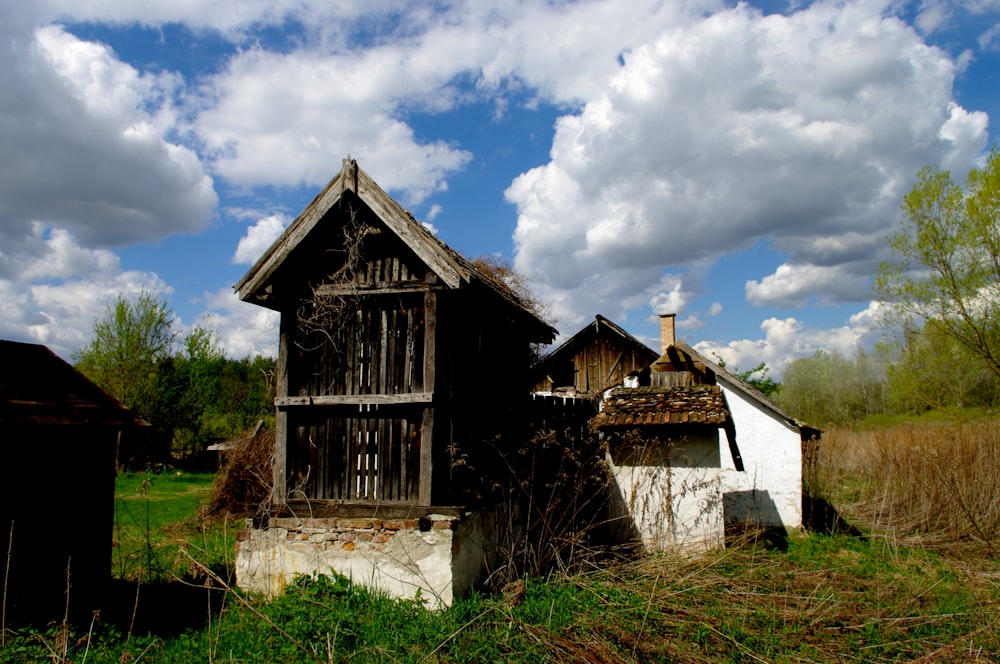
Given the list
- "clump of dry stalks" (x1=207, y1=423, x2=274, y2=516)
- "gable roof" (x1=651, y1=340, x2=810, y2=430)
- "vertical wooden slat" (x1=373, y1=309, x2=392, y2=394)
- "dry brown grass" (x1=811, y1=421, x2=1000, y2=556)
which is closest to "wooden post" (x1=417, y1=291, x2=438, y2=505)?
"vertical wooden slat" (x1=373, y1=309, x2=392, y2=394)

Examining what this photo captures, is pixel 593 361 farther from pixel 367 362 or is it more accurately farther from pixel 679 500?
pixel 367 362

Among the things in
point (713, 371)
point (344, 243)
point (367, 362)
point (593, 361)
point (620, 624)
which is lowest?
point (620, 624)

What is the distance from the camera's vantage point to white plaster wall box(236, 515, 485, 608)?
23.5ft

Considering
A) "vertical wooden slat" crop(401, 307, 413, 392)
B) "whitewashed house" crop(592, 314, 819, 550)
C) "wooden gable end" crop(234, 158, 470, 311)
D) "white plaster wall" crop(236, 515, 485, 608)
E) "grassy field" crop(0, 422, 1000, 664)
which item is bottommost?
"grassy field" crop(0, 422, 1000, 664)

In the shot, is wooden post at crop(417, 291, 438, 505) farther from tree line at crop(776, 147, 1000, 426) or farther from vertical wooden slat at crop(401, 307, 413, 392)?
tree line at crop(776, 147, 1000, 426)

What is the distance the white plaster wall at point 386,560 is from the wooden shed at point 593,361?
11.5 m

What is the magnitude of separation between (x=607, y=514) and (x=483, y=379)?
364cm

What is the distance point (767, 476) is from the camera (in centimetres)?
1473

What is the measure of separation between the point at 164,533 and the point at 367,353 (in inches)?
330

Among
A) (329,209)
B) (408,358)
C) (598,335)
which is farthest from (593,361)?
(329,209)

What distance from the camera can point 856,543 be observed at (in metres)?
12.1

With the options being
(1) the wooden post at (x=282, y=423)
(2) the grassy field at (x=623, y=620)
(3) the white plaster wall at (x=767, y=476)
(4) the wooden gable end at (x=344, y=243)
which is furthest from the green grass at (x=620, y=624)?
(3) the white plaster wall at (x=767, y=476)

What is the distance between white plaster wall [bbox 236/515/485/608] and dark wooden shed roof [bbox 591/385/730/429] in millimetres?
3867

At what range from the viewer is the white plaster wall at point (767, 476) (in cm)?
1428
